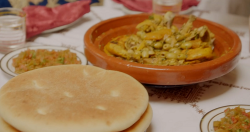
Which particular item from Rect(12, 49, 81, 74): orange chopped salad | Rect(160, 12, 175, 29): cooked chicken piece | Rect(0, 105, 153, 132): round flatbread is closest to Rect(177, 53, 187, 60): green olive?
Rect(160, 12, 175, 29): cooked chicken piece

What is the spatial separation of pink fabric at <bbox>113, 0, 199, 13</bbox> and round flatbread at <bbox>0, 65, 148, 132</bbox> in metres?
1.10

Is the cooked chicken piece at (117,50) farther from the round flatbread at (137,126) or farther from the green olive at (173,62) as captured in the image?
the round flatbread at (137,126)

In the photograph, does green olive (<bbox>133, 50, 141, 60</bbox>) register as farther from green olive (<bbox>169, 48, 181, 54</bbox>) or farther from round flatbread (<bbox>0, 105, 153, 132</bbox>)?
round flatbread (<bbox>0, 105, 153, 132</bbox>)

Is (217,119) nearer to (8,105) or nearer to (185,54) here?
(185,54)

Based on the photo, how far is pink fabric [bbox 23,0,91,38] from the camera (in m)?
1.70

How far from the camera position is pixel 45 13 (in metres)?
1.83

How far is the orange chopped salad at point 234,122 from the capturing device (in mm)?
834

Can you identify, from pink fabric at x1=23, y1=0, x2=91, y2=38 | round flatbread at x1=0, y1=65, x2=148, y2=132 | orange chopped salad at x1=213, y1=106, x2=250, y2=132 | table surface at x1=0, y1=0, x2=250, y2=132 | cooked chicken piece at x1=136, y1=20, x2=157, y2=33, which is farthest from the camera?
pink fabric at x1=23, y1=0, x2=91, y2=38

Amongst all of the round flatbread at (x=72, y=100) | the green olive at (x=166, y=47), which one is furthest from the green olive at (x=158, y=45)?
the round flatbread at (x=72, y=100)

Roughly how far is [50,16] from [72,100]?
1.15 m

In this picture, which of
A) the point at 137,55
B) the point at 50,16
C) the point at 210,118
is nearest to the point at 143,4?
the point at 50,16

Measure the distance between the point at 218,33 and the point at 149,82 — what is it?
0.56m

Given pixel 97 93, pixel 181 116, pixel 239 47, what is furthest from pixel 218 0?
pixel 97 93

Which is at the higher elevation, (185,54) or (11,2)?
(185,54)
